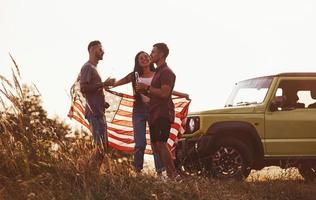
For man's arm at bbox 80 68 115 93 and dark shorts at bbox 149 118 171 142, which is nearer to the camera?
dark shorts at bbox 149 118 171 142

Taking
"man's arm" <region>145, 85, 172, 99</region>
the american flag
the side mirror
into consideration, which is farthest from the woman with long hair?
the side mirror

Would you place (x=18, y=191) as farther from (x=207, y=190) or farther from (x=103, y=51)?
(x=103, y=51)

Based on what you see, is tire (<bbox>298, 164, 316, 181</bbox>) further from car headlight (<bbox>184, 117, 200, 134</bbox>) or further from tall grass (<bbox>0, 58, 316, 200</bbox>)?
tall grass (<bbox>0, 58, 316, 200</bbox>)

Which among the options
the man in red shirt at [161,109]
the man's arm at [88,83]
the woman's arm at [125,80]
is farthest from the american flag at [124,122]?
the man in red shirt at [161,109]

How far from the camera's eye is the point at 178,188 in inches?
251

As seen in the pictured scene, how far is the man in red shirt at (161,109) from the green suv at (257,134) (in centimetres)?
199

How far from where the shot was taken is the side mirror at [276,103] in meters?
10.3

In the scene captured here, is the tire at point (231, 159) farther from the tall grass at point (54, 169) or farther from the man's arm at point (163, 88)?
the tall grass at point (54, 169)

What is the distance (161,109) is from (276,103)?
3.10 meters

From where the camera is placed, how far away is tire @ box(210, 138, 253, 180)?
32.5 feet

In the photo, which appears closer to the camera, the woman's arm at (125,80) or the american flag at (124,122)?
the woman's arm at (125,80)

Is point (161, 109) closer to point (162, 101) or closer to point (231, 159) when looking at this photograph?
point (162, 101)

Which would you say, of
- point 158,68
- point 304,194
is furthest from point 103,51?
point 304,194

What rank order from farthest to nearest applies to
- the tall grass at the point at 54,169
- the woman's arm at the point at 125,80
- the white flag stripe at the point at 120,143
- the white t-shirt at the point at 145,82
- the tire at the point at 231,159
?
the white flag stripe at the point at 120,143, the tire at the point at 231,159, the woman's arm at the point at 125,80, the white t-shirt at the point at 145,82, the tall grass at the point at 54,169
